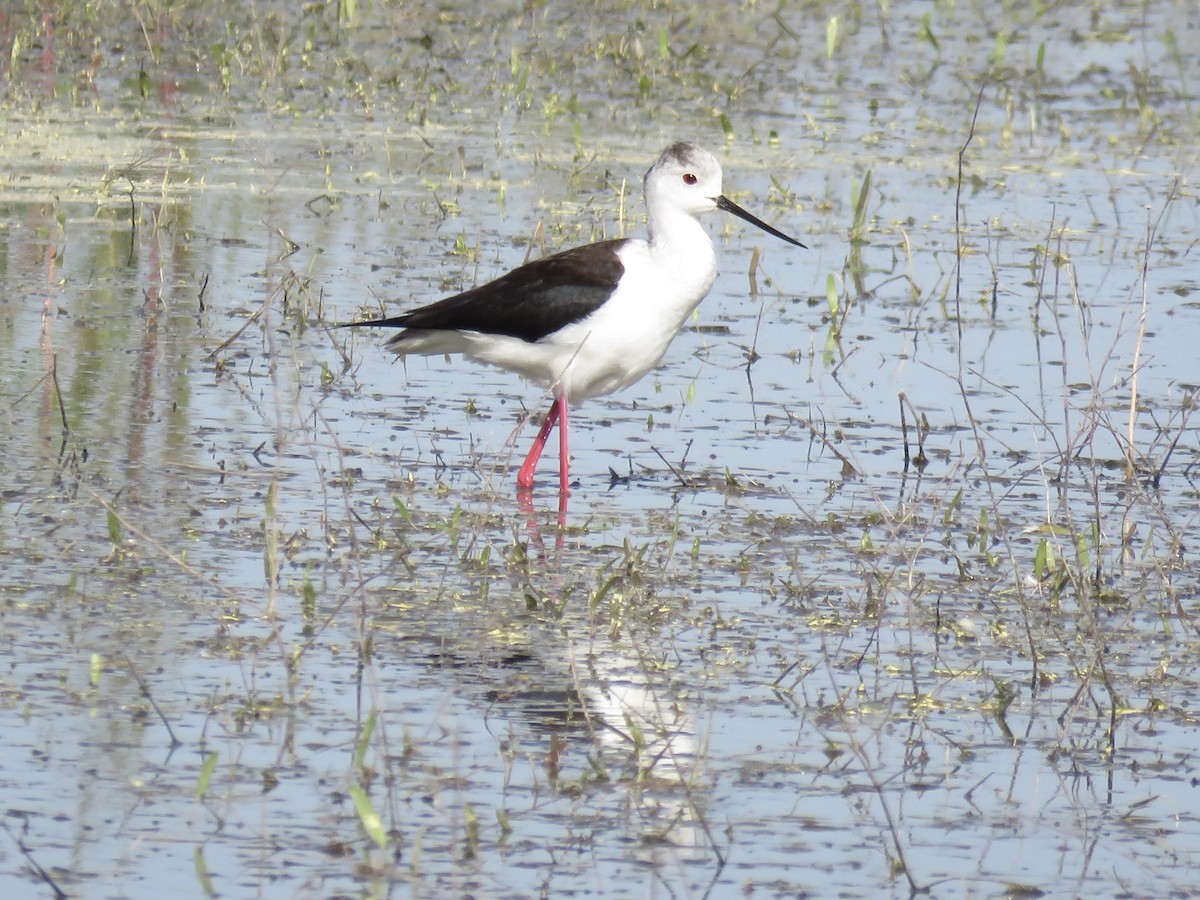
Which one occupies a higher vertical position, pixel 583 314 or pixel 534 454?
pixel 583 314

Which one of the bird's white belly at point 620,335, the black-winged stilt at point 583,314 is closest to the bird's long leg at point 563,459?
the black-winged stilt at point 583,314

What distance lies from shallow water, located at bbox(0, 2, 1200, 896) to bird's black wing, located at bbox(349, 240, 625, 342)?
0.44 meters

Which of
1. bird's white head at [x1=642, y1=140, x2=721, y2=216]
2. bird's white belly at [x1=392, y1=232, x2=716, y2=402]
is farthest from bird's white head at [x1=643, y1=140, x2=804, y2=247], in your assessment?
bird's white belly at [x1=392, y1=232, x2=716, y2=402]

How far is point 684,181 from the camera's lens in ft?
26.8

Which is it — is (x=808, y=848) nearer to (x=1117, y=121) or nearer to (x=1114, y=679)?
(x=1114, y=679)

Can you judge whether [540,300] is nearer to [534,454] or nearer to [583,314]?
[583,314]

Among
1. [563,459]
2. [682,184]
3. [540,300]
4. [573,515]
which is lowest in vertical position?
[573,515]

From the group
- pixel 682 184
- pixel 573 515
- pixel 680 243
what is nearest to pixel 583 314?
pixel 680 243

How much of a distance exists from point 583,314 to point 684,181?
2.36ft

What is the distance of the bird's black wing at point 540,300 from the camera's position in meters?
7.80

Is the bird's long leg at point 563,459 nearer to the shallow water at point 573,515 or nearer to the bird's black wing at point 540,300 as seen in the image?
the shallow water at point 573,515

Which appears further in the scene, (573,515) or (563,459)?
(563,459)

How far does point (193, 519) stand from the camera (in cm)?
672

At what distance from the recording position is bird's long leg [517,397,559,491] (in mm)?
7773
